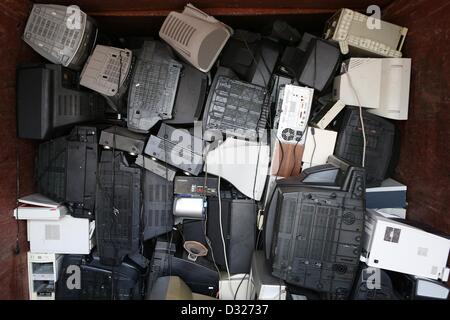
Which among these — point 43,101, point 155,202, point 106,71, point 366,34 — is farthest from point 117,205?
point 366,34

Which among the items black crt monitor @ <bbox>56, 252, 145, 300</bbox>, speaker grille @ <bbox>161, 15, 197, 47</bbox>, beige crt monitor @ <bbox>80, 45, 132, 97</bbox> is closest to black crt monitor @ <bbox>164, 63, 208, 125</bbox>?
speaker grille @ <bbox>161, 15, 197, 47</bbox>

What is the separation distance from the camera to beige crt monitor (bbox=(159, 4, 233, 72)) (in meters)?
1.80

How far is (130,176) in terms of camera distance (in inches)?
77.9

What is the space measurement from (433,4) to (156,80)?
1.71 meters

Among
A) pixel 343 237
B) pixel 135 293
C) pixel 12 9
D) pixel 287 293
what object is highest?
pixel 12 9

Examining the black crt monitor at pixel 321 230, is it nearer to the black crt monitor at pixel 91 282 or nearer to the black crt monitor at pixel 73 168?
the black crt monitor at pixel 91 282

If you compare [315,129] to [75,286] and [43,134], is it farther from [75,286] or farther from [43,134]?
[75,286]

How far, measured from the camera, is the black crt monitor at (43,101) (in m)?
1.81

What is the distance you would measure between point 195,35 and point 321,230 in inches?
53.3

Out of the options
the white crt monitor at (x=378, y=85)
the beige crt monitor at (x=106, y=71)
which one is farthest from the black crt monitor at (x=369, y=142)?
the beige crt monitor at (x=106, y=71)

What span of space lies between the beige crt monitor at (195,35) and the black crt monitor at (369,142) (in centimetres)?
93

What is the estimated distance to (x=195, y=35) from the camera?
1800mm

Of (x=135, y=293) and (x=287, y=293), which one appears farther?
(x=135, y=293)

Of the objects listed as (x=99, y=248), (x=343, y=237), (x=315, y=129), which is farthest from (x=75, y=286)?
(x=315, y=129)
